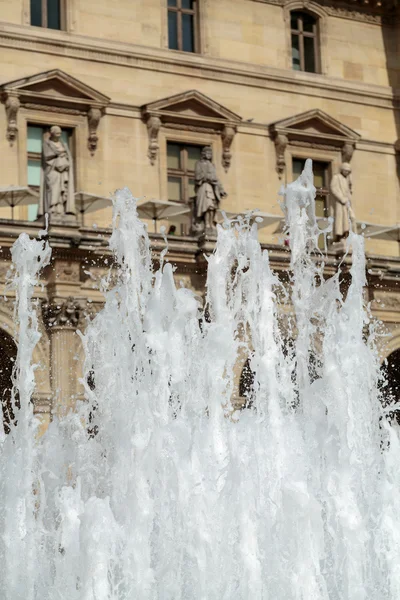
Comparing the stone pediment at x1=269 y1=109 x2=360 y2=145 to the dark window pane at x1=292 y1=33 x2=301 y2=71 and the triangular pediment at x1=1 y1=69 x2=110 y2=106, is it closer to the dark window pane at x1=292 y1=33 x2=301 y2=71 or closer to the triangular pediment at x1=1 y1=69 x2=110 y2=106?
the dark window pane at x1=292 y1=33 x2=301 y2=71

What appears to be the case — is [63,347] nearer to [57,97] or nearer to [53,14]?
[57,97]

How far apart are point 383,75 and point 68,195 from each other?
35.3ft

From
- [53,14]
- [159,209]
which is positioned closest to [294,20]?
[53,14]

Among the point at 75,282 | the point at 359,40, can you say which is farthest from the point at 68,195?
the point at 359,40

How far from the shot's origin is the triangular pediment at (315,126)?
3138 centimetres

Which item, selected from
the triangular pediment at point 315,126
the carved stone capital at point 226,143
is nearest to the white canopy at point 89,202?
the carved stone capital at point 226,143

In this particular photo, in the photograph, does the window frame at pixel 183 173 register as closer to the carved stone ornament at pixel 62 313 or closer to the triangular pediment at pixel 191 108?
the triangular pediment at pixel 191 108

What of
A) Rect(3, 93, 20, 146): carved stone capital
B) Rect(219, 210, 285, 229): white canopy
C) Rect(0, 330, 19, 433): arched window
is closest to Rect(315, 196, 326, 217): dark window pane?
Rect(219, 210, 285, 229): white canopy

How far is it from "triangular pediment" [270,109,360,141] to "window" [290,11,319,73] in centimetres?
140

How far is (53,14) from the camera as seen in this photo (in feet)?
97.1

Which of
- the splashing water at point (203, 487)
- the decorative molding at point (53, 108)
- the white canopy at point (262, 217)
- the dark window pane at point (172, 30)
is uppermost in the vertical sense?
the dark window pane at point (172, 30)

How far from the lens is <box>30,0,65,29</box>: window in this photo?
96.4 feet

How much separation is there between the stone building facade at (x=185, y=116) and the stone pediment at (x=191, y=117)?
3 centimetres

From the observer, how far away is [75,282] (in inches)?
1011
